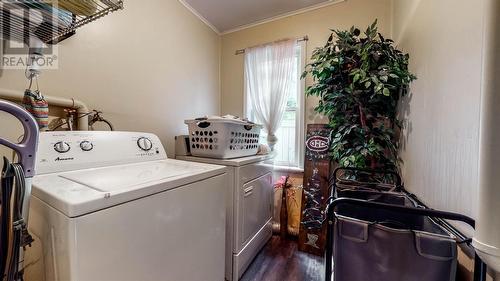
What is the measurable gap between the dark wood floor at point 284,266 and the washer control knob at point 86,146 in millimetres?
1430

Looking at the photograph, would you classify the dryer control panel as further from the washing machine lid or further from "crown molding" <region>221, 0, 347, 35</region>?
"crown molding" <region>221, 0, 347, 35</region>

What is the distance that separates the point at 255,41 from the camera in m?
2.58

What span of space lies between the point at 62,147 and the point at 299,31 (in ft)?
7.72

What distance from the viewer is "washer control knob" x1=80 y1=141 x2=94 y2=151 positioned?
1.10 m

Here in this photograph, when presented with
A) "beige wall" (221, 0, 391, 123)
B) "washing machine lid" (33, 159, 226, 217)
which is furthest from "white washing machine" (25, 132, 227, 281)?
"beige wall" (221, 0, 391, 123)

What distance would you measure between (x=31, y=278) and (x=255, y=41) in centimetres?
267

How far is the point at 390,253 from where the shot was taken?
72cm

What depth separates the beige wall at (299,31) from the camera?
80.2 inches

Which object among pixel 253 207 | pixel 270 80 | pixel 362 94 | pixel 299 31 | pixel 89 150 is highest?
pixel 299 31

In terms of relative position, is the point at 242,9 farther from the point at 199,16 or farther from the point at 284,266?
the point at 284,266

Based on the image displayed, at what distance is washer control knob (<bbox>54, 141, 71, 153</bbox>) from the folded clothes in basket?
1.31m

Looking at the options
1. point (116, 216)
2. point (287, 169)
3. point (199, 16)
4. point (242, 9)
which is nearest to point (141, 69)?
point (199, 16)

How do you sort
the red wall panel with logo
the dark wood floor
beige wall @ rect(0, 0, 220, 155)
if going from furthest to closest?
the red wall panel with logo, the dark wood floor, beige wall @ rect(0, 0, 220, 155)

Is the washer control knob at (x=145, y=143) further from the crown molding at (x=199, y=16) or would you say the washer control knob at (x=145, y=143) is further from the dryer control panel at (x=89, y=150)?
the crown molding at (x=199, y=16)
